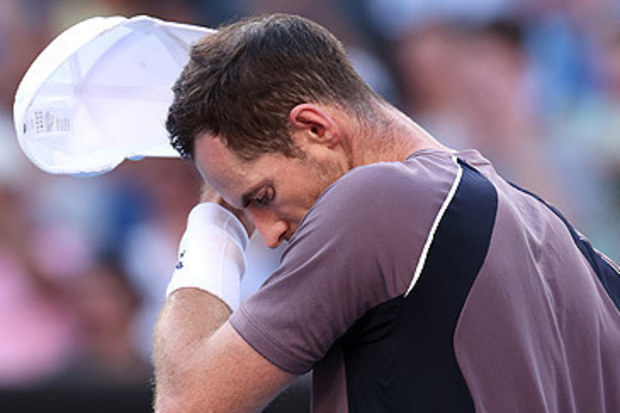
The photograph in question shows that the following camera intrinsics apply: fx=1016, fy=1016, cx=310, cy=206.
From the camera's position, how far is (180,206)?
425 cm

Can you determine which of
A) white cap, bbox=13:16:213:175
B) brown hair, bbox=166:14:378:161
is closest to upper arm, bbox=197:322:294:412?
brown hair, bbox=166:14:378:161

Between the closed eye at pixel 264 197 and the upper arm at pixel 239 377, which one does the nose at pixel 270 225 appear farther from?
the upper arm at pixel 239 377

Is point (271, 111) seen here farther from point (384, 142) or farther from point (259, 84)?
point (384, 142)

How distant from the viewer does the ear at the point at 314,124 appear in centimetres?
174

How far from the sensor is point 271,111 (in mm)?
1742

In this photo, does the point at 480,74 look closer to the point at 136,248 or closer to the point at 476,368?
the point at 136,248

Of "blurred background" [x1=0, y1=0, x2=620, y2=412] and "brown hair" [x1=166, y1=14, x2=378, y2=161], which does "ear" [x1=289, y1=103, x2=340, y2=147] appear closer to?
"brown hair" [x1=166, y1=14, x2=378, y2=161]

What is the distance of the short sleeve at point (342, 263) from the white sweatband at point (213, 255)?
0.26 m

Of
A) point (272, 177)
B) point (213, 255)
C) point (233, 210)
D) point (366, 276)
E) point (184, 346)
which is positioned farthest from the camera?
point (233, 210)

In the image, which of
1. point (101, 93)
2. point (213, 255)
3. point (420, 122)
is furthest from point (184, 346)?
point (420, 122)

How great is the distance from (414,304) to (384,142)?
38 cm

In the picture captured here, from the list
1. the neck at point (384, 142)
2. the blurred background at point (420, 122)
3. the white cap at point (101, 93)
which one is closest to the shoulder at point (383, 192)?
the neck at point (384, 142)

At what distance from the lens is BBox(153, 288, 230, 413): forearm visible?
1.62 meters

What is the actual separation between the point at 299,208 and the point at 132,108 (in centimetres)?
55
